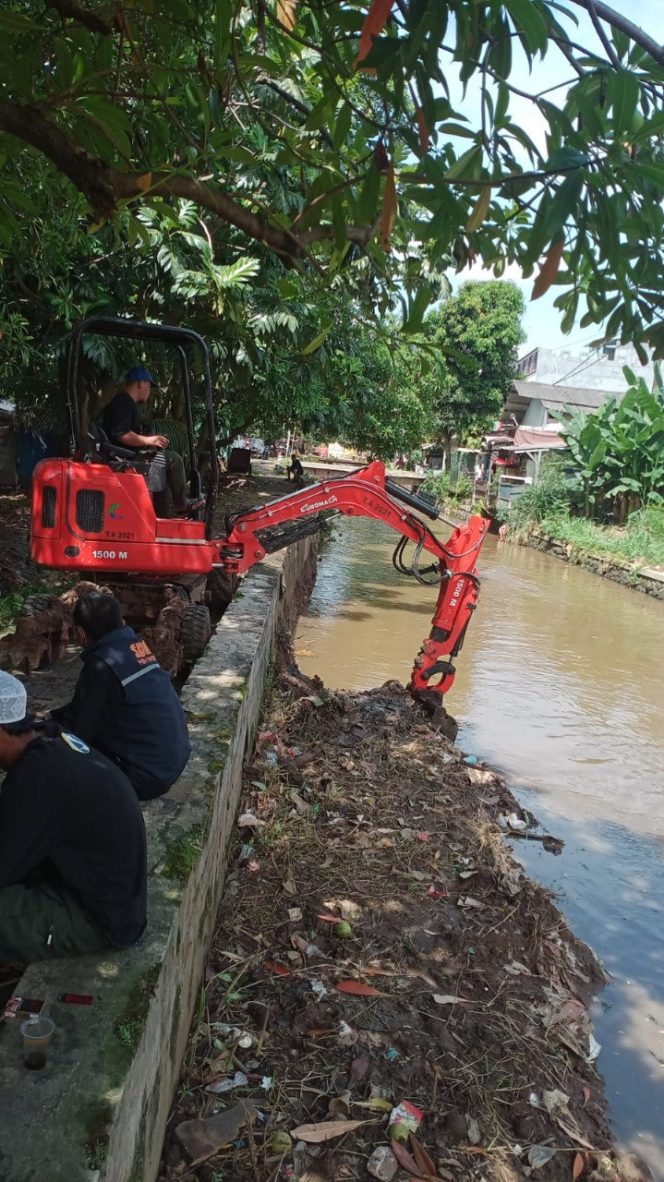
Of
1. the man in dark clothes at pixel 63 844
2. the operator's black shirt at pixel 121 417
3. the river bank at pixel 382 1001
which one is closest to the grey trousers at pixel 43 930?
the man in dark clothes at pixel 63 844

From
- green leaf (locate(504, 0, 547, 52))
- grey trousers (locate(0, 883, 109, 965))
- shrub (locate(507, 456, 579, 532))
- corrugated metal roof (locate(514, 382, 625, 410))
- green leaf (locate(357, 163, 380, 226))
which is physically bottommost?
grey trousers (locate(0, 883, 109, 965))

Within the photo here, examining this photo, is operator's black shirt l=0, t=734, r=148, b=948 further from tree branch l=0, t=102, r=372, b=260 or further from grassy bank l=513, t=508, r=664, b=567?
grassy bank l=513, t=508, r=664, b=567

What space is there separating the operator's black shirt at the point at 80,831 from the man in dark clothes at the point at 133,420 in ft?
15.2

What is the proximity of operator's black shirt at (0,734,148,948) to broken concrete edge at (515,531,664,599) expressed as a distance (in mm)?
17484

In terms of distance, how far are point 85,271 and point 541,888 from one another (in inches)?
321

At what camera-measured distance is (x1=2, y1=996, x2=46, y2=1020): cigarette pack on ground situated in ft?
7.30

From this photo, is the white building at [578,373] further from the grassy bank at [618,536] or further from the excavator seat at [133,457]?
the excavator seat at [133,457]

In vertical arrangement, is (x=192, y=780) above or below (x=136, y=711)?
below

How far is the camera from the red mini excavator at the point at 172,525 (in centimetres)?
A: 644

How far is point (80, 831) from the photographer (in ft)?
8.16

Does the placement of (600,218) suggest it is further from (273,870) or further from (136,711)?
(273,870)

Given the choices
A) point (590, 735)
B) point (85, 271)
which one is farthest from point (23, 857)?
point (85, 271)

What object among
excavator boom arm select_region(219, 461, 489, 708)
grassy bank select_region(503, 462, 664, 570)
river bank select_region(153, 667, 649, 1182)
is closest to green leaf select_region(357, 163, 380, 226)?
river bank select_region(153, 667, 649, 1182)

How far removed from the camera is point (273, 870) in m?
4.61
